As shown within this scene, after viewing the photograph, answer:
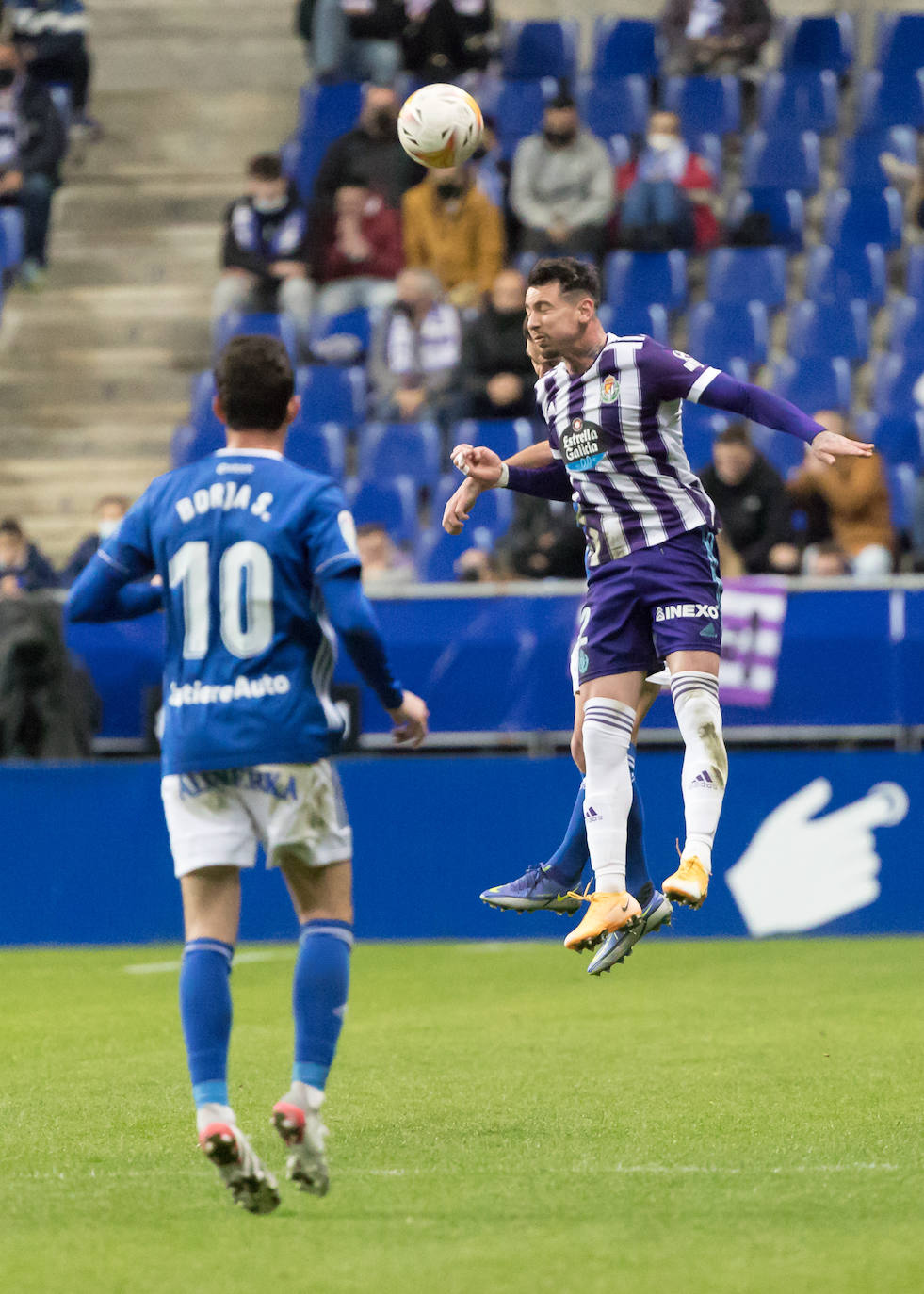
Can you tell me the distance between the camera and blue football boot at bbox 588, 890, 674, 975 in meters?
6.16

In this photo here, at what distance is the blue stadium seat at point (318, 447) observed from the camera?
14.5 metres

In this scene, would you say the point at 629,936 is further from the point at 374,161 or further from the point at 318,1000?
the point at 374,161

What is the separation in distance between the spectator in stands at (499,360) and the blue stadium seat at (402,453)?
1.26 ft

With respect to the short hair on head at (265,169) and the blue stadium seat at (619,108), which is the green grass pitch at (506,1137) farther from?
the blue stadium seat at (619,108)

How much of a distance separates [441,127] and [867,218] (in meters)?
9.28

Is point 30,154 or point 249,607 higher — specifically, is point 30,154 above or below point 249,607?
above

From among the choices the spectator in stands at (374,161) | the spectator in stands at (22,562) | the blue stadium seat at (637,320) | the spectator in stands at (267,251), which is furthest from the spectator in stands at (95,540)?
the blue stadium seat at (637,320)

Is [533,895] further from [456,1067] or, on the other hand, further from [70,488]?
[70,488]

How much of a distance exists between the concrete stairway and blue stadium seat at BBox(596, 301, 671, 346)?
12.4ft

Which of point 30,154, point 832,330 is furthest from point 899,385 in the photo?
point 30,154

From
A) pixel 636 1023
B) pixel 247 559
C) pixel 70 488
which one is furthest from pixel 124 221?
pixel 247 559

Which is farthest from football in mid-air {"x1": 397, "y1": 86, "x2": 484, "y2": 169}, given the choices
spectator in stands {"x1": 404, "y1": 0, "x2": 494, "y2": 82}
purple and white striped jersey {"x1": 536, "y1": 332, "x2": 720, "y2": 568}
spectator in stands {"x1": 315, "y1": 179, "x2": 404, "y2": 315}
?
spectator in stands {"x1": 404, "y1": 0, "x2": 494, "y2": 82}

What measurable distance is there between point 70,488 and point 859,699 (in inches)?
294

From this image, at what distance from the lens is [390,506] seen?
44.9 ft
